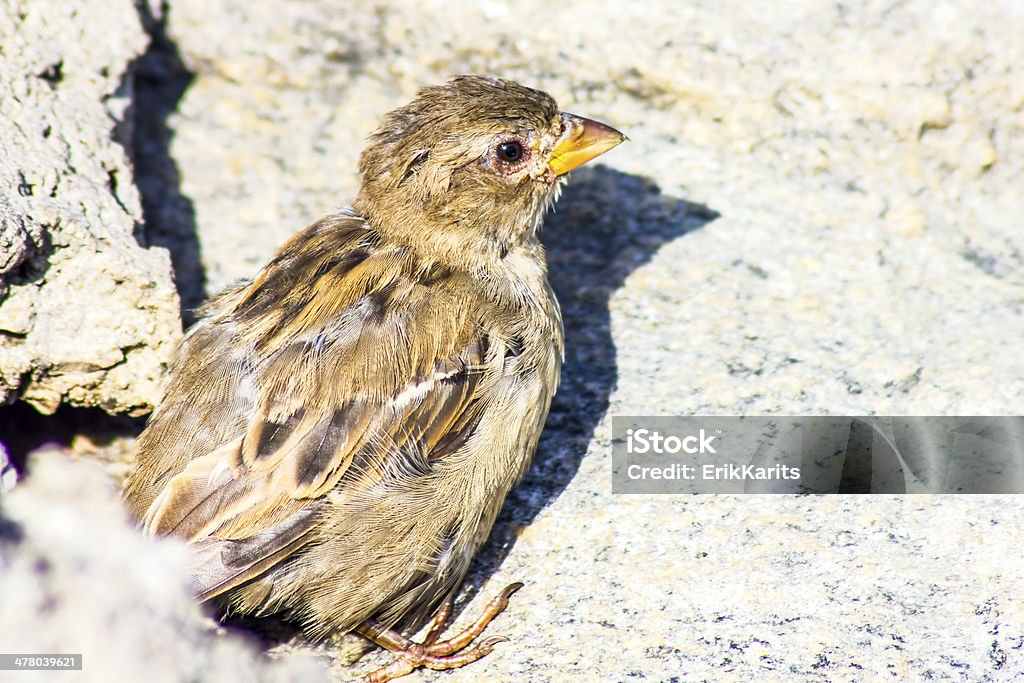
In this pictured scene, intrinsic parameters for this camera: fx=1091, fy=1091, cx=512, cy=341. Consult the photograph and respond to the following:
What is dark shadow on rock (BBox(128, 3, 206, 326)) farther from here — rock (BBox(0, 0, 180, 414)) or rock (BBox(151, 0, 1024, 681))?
rock (BBox(0, 0, 180, 414))

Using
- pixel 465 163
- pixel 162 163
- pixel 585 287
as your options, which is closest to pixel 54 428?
pixel 162 163

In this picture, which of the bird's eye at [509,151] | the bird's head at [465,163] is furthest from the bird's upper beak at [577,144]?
the bird's eye at [509,151]

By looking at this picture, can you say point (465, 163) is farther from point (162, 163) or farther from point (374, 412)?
point (162, 163)

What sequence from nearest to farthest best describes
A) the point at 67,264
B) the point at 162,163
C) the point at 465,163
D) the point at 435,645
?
the point at 435,645 < the point at 67,264 < the point at 465,163 < the point at 162,163

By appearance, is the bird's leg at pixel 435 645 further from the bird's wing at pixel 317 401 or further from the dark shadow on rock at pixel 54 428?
the dark shadow on rock at pixel 54 428

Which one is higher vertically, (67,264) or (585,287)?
(67,264)

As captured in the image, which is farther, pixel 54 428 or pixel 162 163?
pixel 162 163
